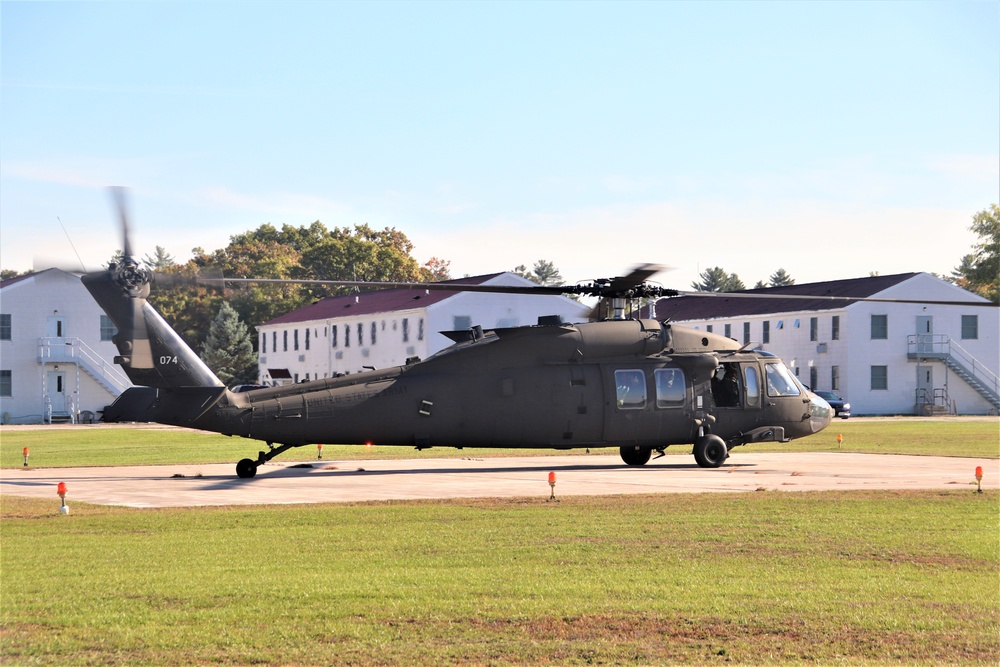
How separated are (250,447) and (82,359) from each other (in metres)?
41.2

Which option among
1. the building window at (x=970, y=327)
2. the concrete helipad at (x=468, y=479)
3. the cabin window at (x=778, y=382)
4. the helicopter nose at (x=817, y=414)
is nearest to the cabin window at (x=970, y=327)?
the building window at (x=970, y=327)

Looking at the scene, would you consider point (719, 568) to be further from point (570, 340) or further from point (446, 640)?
point (570, 340)

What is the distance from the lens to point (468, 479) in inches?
1145

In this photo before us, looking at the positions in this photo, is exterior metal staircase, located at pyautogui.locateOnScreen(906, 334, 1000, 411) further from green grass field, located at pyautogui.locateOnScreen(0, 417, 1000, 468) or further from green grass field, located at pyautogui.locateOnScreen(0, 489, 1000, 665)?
green grass field, located at pyautogui.locateOnScreen(0, 489, 1000, 665)

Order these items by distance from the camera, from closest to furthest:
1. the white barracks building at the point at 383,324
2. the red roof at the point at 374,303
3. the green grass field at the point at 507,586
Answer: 1. the green grass field at the point at 507,586
2. the white barracks building at the point at 383,324
3. the red roof at the point at 374,303

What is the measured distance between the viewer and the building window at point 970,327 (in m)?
88.8

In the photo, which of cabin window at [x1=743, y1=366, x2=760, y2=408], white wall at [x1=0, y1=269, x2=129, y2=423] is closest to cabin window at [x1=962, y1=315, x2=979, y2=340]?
white wall at [x1=0, y1=269, x2=129, y2=423]

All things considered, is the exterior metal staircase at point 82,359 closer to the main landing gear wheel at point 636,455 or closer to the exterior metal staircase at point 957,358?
the main landing gear wheel at point 636,455

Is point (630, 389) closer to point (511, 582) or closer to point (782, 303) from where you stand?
point (511, 582)

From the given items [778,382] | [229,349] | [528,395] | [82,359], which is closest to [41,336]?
[82,359]

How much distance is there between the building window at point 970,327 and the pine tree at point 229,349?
64.0 m

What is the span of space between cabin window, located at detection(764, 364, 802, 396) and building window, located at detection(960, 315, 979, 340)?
2454 inches

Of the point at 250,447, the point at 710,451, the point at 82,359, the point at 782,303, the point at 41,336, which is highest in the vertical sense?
the point at 782,303

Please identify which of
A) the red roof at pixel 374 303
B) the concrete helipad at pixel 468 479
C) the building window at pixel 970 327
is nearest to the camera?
the concrete helipad at pixel 468 479
